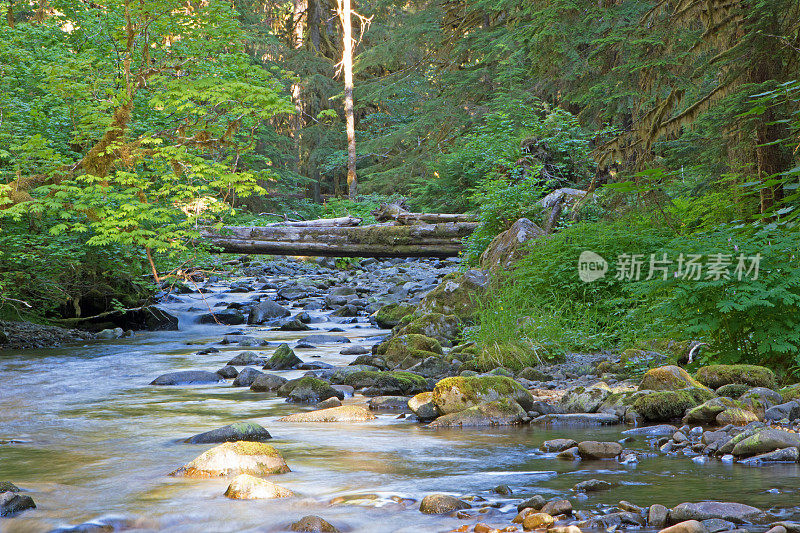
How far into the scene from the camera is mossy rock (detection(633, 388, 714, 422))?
16.4ft

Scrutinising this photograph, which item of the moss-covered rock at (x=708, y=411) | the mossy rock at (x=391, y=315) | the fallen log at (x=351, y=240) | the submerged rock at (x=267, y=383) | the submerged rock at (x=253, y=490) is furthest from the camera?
the fallen log at (x=351, y=240)

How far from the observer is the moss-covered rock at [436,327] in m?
9.57

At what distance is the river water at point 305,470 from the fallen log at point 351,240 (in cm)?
694

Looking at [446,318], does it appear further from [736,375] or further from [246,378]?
[736,375]

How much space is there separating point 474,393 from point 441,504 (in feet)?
7.68

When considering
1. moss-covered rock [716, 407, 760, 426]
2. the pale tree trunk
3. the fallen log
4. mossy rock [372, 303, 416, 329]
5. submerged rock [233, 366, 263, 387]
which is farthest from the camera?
the pale tree trunk

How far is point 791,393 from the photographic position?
4.90 metres

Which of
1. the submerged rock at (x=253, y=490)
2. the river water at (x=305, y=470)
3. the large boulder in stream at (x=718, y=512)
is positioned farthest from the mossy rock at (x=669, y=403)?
the submerged rock at (x=253, y=490)

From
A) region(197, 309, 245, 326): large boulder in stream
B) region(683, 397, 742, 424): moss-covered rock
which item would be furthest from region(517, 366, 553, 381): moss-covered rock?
region(197, 309, 245, 326): large boulder in stream

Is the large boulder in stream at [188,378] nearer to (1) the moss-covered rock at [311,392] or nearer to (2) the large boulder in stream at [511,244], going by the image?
(1) the moss-covered rock at [311,392]

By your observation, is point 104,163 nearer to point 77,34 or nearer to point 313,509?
point 77,34

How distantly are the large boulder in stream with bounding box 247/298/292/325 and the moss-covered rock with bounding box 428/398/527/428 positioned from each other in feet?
30.8

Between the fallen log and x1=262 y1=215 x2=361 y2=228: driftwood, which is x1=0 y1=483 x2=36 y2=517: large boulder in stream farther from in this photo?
x1=262 y1=215 x2=361 y2=228: driftwood

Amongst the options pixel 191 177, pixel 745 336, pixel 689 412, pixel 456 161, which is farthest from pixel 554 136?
pixel 689 412
